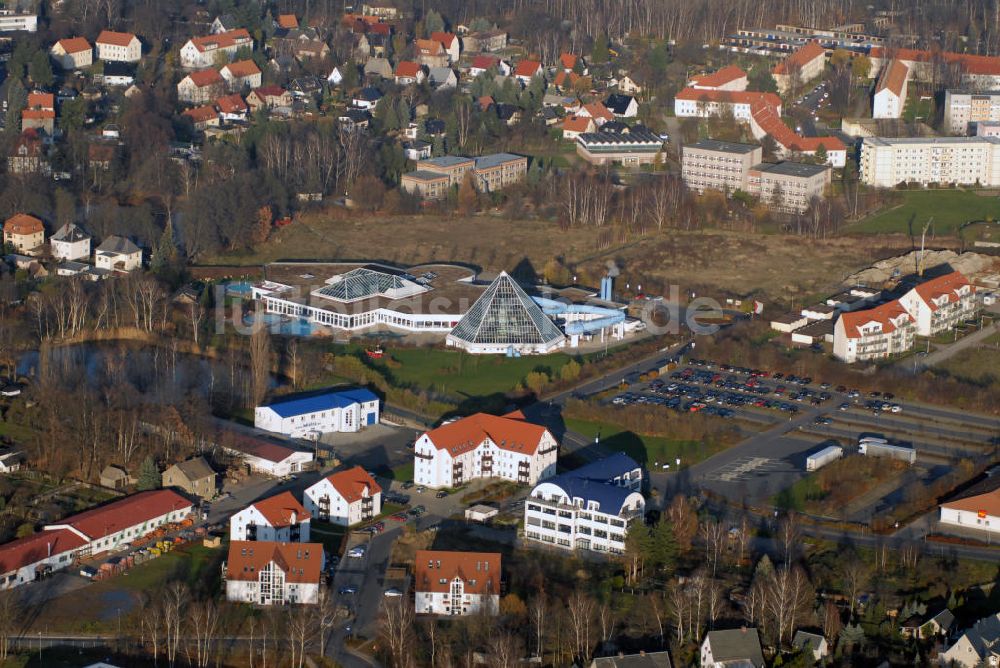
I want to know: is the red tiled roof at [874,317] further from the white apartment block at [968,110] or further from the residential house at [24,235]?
the residential house at [24,235]

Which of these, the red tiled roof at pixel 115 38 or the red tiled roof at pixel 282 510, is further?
the red tiled roof at pixel 115 38

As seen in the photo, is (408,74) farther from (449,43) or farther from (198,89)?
(198,89)

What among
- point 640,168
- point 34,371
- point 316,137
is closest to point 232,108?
point 316,137

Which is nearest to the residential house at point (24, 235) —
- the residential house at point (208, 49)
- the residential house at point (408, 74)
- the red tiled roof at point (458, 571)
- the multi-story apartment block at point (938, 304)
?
the residential house at point (208, 49)

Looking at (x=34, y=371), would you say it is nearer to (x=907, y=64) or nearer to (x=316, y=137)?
(x=316, y=137)

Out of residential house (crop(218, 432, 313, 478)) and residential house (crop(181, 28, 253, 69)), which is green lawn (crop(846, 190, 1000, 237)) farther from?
residential house (crop(181, 28, 253, 69))

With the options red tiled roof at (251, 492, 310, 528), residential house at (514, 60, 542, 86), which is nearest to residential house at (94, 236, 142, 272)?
red tiled roof at (251, 492, 310, 528)
